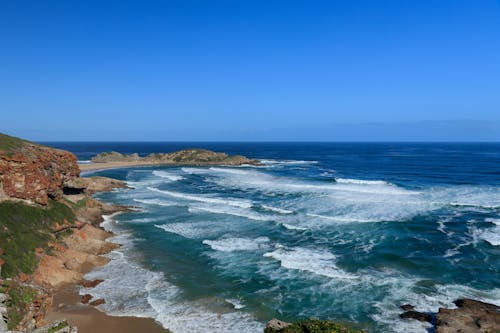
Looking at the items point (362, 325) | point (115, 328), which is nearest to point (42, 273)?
point (115, 328)

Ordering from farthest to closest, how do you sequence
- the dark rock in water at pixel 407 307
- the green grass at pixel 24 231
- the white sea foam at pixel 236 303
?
1. the green grass at pixel 24 231
2. the white sea foam at pixel 236 303
3. the dark rock in water at pixel 407 307

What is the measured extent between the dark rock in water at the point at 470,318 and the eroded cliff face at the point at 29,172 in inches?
1108

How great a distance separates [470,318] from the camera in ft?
58.6

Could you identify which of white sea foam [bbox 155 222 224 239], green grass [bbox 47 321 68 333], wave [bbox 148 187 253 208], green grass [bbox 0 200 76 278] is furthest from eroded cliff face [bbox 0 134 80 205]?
wave [bbox 148 187 253 208]

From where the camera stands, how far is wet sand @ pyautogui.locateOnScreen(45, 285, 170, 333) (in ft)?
58.7

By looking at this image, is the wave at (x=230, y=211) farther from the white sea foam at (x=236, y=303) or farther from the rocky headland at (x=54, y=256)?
the white sea foam at (x=236, y=303)

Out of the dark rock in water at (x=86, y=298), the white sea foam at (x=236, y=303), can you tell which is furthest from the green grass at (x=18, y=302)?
the white sea foam at (x=236, y=303)

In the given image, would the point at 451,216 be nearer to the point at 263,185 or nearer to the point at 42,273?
the point at 263,185

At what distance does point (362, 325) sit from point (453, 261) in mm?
11605

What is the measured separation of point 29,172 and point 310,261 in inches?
865

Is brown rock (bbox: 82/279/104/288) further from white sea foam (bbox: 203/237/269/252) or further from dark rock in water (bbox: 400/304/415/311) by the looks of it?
dark rock in water (bbox: 400/304/415/311)

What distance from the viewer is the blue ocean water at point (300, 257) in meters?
20.0

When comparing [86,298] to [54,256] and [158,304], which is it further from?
[54,256]

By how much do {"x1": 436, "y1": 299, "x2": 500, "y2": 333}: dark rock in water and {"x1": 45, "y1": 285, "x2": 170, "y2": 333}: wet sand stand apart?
13.2 m
